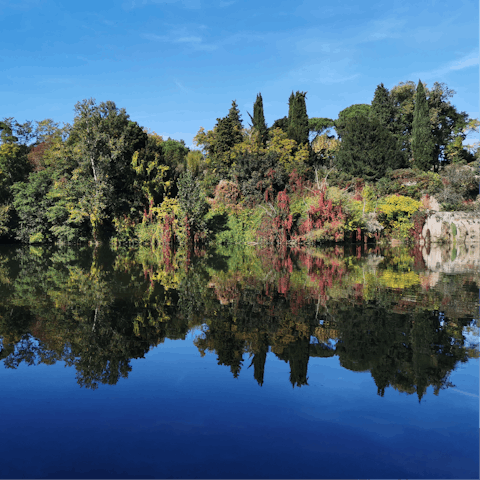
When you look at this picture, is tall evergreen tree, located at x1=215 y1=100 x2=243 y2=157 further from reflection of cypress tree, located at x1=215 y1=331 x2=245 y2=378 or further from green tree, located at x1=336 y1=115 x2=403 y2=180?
reflection of cypress tree, located at x1=215 y1=331 x2=245 y2=378

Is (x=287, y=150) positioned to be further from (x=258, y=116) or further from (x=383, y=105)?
(x=383, y=105)

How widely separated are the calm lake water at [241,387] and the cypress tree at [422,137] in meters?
32.6

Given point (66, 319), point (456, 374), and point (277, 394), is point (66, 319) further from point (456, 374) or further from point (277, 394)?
point (456, 374)

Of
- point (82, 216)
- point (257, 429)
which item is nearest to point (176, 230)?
point (82, 216)

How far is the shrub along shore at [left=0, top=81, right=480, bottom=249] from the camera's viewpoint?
24.6 meters

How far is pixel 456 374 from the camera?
12.7ft

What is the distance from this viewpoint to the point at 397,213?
2669 cm

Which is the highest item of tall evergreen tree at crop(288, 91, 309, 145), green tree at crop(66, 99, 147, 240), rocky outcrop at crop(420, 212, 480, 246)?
tall evergreen tree at crop(288, 91, 309, 145)

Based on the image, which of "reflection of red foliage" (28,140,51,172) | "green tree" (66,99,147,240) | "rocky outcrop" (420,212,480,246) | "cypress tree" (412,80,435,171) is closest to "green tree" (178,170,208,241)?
"green tree" (66,99,147,240)

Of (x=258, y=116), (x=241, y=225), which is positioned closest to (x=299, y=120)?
(x=258, y=116)

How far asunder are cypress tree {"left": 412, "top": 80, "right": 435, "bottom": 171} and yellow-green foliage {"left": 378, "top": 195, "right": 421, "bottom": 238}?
12.1 m

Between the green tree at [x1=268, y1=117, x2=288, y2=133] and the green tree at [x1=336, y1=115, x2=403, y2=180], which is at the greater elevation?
the green tree at [x1=268, y1=117, x2=288, y2=133]

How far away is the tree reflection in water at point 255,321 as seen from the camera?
13.9 ft

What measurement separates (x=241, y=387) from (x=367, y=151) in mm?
33705
